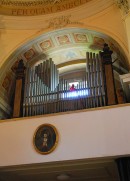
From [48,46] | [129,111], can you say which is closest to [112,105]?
[129,111]

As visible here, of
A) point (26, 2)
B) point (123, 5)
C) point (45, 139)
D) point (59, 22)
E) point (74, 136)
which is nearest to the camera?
point (74, 136)

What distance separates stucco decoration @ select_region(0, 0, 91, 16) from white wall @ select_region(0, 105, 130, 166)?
4626 mm

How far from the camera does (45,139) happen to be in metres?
8.40

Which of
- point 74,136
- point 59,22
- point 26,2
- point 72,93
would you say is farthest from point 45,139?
point 26,2

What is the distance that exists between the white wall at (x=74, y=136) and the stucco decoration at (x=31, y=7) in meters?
4.63

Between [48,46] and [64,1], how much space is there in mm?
1805

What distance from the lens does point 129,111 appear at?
26.1 ft

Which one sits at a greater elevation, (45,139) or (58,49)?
(58,49)

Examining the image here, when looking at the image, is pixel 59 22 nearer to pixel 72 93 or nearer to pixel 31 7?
pixel 31 7

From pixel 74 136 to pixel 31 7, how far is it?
5.82 m

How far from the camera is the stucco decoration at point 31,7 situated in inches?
442

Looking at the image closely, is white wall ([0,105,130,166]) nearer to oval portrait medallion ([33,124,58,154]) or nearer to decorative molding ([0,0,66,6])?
oval portrait medallion ([33,124,58,154])

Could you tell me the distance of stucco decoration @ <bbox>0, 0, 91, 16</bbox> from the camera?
1123cm

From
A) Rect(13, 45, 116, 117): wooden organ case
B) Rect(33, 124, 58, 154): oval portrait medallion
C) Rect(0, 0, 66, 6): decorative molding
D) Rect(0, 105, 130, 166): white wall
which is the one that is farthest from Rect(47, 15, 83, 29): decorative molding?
Rect(33, 124, 58, 154): oval portrait medallion
